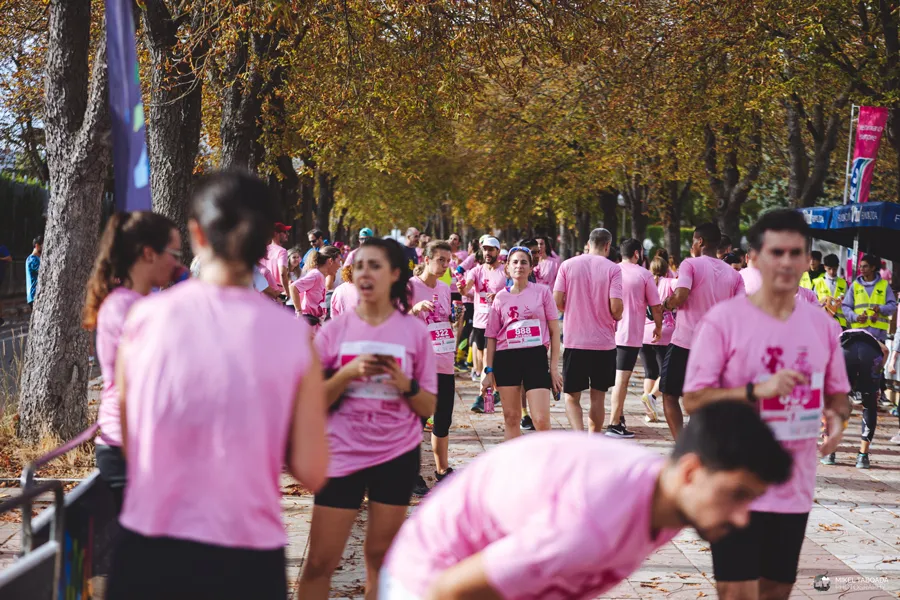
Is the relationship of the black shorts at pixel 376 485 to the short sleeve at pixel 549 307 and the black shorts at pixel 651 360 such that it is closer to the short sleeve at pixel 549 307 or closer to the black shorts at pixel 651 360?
the short sleeve at pixel 549 307

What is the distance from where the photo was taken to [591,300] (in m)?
9.56

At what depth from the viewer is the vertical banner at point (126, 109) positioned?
444 centimetres

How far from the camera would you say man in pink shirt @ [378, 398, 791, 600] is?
2.33 metres

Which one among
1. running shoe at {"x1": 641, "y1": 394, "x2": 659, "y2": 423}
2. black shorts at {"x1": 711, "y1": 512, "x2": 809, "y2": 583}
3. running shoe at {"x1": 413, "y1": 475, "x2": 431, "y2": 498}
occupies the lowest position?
running shoe at {"x1": 413, "y1": 475, "x2": 431, "y2": 498}

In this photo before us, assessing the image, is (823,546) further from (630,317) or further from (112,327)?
(112,327)

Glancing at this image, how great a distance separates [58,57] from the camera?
28.8ft

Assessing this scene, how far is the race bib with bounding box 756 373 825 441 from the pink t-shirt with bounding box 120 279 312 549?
7.01ft

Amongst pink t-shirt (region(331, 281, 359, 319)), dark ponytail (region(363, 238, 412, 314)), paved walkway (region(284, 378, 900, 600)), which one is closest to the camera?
dark ponytail (region(363, 238, 412, 314))

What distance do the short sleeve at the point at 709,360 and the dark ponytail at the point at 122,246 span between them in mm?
2071

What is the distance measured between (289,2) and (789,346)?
6.38m

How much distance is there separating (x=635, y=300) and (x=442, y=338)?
10.3ft

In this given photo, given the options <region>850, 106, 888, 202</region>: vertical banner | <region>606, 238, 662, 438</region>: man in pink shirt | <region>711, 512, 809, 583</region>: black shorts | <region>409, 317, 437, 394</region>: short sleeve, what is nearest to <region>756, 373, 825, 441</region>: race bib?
<region>711, 512, 809, 583</region>: black shorts

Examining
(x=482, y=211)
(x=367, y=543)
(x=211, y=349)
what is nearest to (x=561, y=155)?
(x=482, y=211)

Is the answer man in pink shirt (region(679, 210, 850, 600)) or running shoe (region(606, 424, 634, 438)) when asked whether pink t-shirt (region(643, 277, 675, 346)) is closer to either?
running shoe (region(606, 424, 634, 438))
